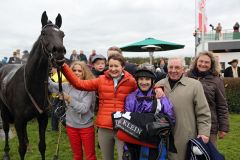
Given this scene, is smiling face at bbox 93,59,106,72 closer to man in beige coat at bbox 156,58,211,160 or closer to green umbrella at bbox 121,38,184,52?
man in beige coat at bbox 156,58,211,160

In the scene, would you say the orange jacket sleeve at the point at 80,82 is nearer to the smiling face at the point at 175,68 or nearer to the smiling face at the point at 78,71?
the smiling face at the point at 78,71

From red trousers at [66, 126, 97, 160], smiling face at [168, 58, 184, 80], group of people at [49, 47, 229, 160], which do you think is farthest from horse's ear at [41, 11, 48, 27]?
smiling face at [168, 58, 184, 80]

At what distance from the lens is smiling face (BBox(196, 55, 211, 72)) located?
11.9ft

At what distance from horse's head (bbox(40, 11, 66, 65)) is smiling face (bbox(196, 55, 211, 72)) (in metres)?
1.62

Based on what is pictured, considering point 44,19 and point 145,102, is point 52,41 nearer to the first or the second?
point 44,19

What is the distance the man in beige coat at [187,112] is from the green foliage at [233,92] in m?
7.71

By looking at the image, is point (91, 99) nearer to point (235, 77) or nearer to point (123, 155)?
point (123, 155)

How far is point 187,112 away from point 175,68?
0.48 meters

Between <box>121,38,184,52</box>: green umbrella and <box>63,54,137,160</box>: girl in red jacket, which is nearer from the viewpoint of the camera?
<box>63,54,137,160</box>: girl in red jacket

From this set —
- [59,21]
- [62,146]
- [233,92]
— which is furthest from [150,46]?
[59,21]

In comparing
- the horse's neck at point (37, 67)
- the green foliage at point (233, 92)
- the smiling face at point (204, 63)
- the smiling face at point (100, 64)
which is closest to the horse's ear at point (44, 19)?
the horse's neck at point (37, 67)

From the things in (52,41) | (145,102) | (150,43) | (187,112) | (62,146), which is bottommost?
(62,146)

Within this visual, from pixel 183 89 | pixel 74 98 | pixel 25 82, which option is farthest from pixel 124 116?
pixel 25 82

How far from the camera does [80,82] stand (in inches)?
140
